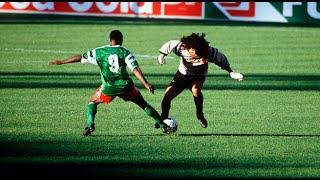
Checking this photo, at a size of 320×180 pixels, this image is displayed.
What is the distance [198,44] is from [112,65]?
4.43 ft

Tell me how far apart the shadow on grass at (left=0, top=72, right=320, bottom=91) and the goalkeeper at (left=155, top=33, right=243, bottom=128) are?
237 inches

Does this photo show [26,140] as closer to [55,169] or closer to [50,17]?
[55,169]

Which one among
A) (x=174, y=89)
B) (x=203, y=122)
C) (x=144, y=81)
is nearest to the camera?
(x=144, y=81)

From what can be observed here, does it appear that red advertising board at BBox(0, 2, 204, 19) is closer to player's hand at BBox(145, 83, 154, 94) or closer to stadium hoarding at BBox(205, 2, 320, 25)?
stadium hoarding at BBox(205, 2, 320, 25)

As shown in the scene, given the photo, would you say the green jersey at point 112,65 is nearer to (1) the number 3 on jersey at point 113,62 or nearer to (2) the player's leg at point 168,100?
(1) the number 3 on jersey at point 113,62

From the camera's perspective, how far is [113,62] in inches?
566

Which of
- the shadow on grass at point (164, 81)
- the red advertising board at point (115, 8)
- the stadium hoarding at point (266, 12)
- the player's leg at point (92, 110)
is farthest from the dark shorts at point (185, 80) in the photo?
the red advertising board at point (115, 8)

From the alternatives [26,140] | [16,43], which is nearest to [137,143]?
[26,140]

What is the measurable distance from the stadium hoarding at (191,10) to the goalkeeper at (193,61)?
2469cm

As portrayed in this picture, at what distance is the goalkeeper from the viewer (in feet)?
49.0

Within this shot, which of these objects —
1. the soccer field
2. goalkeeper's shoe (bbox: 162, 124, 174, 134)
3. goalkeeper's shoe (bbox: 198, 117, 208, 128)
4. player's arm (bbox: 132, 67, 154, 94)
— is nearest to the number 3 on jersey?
player's arm (bbox: 132, 67, 154, 94)

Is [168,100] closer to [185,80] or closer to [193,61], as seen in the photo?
[185,80]

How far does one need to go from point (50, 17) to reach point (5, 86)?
2205 centimetres

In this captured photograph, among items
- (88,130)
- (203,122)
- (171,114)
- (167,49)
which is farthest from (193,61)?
(171,114)
